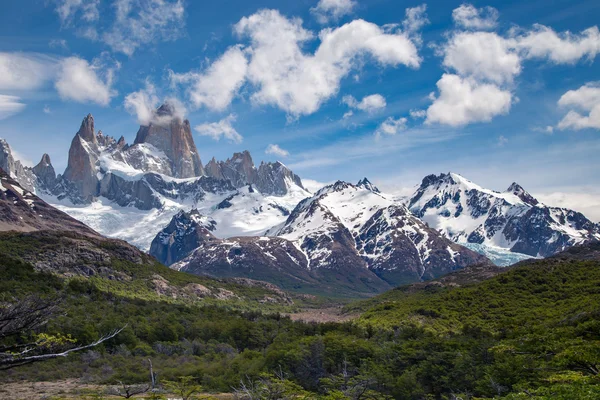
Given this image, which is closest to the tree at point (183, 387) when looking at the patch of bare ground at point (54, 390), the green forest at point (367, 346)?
the green forest at point (367, 346)

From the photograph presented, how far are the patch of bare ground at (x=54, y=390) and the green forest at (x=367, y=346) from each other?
90.5 inches

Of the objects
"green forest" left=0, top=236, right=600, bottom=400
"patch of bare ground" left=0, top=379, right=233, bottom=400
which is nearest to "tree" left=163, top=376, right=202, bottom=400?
"green forest" left=0, top=236, right=600, bottom=400

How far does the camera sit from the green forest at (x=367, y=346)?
44188mm

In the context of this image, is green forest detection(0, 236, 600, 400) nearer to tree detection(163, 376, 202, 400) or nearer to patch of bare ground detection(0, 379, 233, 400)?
tree detection(163, 376, 202, 400)

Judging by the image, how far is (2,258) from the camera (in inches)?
4744

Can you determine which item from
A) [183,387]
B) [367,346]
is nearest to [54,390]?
[183,387]

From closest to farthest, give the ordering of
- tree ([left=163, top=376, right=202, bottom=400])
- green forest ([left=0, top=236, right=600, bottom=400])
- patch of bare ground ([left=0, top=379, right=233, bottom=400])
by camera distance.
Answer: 1. tree ([left=163, top=376, right=202, bottom=400])
2. green forest ([left=0, top=236, right=600, bottom=400])
3. patch of bare ground ([left=0, top=379, right=233, bottom=400])

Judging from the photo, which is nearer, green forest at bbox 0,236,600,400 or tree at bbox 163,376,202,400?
tree at bbox 163,376,202,400

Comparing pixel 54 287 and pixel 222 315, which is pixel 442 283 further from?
pixel 54 287

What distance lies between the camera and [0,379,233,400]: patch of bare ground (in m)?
55.7

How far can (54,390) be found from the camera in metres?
60.4

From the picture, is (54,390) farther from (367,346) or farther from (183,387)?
(367,346)

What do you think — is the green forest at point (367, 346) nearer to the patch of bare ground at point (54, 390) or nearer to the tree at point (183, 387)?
the tree at point (183, 387)

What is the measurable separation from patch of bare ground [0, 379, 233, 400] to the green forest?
7.54 ft
